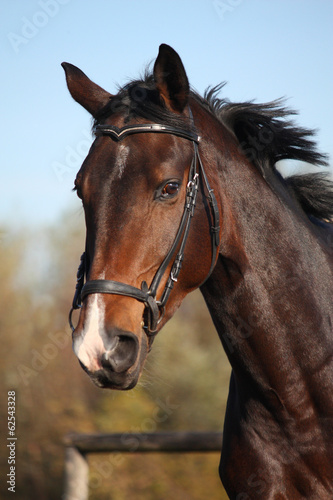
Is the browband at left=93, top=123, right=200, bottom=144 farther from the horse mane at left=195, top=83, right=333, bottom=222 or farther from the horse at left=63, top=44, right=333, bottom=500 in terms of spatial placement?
the horse mane at left=195, top=83, right=333, bottom=222

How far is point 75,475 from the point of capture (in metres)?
5.18

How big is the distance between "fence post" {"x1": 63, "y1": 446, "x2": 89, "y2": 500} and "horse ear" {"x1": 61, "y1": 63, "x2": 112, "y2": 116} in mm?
3794

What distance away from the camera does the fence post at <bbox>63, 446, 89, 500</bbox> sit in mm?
5137

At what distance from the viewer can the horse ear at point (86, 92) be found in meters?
2.67

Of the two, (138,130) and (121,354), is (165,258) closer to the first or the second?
(121,354)

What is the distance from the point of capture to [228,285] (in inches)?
100

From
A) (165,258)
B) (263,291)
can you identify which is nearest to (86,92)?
(165,258)

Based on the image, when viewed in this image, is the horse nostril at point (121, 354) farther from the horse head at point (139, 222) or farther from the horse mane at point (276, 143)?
the horse mane at point (276, 143)

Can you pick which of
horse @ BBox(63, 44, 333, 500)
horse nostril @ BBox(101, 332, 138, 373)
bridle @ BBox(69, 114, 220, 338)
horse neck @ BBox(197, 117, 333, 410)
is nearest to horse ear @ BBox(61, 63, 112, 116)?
horse @ BBox(63, 44, 333, 500)

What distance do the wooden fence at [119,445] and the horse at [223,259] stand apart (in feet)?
7.28

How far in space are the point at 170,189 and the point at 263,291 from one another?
2.37 feet

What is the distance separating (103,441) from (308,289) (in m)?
3.37

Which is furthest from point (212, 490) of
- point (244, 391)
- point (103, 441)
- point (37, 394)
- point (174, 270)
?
point (174, 270)

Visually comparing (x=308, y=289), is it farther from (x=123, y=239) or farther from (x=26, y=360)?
(x=26, y=360)
